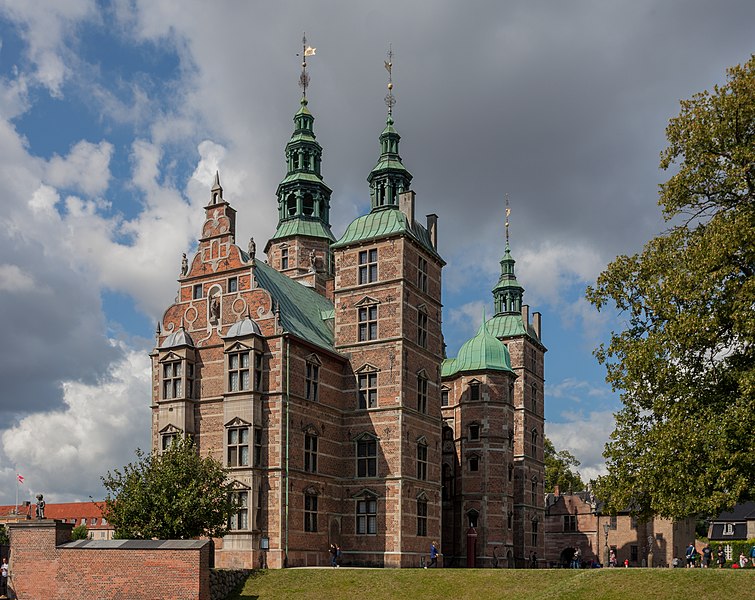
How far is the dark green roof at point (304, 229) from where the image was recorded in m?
62.5

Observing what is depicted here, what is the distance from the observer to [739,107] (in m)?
24.3

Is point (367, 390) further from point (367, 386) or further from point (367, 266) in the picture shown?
point (367, 266)

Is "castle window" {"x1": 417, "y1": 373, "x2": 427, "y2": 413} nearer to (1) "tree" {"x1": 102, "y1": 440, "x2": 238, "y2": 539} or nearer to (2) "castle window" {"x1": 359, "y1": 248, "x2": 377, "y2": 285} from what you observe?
(2) "castle window" {"x1": 359, "y1": 248, "x2": 377, "y2": 285}

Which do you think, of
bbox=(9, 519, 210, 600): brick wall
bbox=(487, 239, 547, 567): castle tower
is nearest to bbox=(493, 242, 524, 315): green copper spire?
bbox=(487, 239, 547, 567): castle tower

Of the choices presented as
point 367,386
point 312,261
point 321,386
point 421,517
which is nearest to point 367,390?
point 367,386

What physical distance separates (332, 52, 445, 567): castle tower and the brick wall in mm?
14186

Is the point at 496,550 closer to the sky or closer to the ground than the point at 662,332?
closer to the ground

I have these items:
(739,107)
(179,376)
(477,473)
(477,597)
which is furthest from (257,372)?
(739,107)

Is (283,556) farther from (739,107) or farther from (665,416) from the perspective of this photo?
(739,107)

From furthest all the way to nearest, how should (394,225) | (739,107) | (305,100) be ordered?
1. (305,100)
2. (394,225)
3. (739,107)

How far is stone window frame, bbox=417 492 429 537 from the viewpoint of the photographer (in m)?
45.0

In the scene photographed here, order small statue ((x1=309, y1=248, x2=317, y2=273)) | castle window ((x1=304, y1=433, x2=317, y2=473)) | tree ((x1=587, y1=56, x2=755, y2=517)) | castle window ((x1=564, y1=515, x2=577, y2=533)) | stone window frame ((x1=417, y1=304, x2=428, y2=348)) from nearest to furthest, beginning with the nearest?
Result: tree ((x1=587, y1=56, x2=755, y2=517)) < castle window ((x1=304, y1=433, x2=317, y2=473)) < stone window frame ((x1=417, y1=304, x2=428, y2=348)) < small statue ((x1=309, y1=248, x2=317, y2=273)) < castle window ((x1=564, y1=515, x2=577, y2=533))

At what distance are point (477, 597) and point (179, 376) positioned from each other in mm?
18575

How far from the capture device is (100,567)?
30625 millimetres
